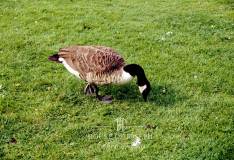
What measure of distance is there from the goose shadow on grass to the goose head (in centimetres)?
24

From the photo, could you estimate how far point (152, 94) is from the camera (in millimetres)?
8008

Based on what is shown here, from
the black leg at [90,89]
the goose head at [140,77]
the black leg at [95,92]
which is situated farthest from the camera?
the black leg at [90,89]

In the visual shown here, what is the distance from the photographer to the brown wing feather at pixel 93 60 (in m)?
7.45

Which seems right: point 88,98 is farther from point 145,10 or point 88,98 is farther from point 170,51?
point 145,10

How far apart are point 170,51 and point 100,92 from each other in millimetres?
2332

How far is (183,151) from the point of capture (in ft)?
21.5

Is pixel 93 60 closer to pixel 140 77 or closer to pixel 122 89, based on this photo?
pixel 140 77

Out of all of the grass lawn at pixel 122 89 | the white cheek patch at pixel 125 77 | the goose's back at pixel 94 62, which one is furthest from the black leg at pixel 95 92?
the white cheek patch at pixel 125 77

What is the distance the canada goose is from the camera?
7.45m

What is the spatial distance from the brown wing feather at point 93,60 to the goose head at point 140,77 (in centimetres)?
20

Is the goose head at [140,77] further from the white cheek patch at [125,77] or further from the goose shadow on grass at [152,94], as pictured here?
the goose shadow on grass at [152,94]

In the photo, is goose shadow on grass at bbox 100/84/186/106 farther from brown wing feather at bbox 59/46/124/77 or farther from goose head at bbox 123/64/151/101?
brown wing feather at bbox 59/46/124/77

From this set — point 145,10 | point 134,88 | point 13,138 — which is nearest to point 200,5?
point 145,10

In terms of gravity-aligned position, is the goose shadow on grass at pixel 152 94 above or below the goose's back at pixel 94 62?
below
